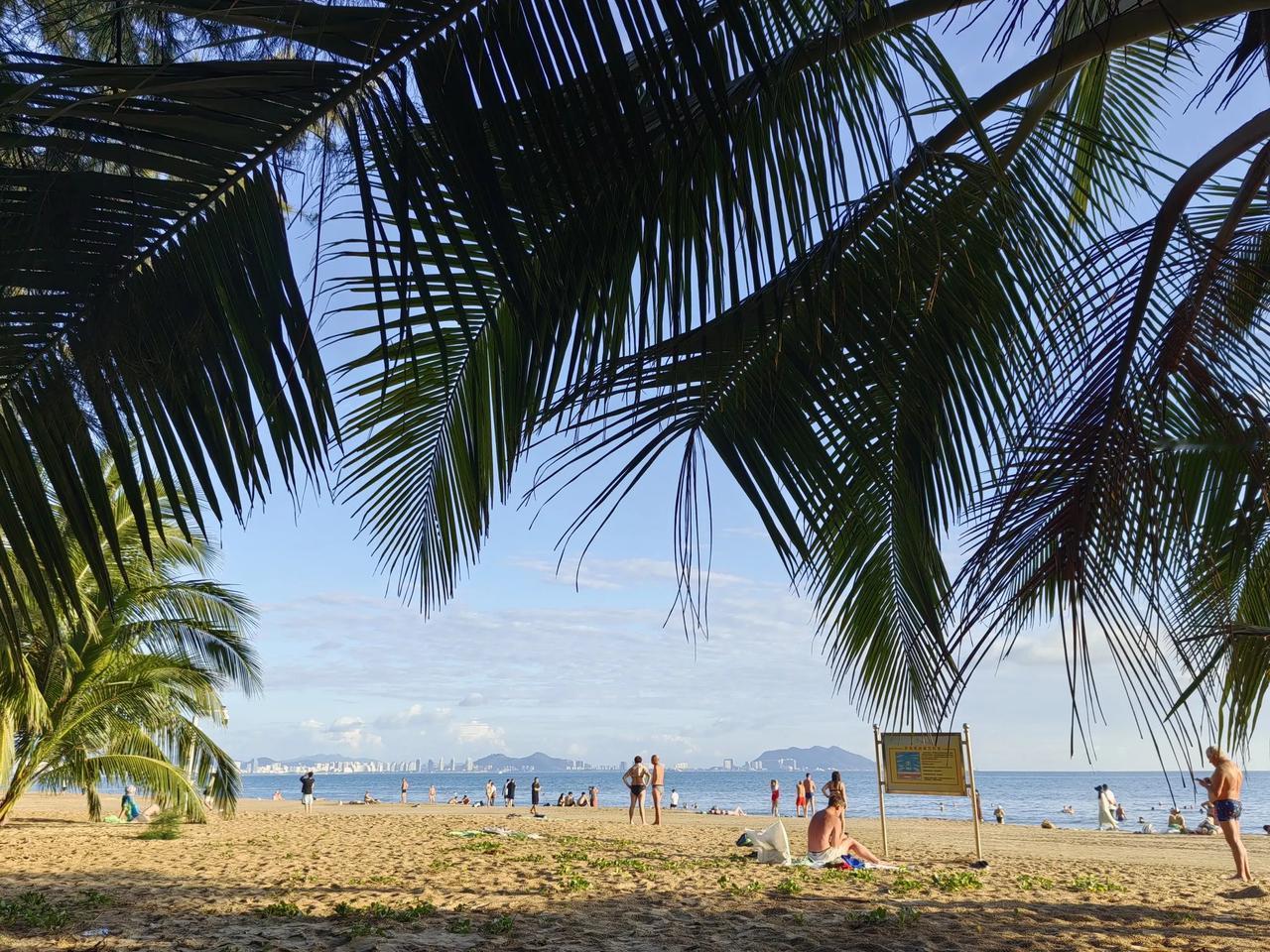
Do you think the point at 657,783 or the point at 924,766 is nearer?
the point at 924,766

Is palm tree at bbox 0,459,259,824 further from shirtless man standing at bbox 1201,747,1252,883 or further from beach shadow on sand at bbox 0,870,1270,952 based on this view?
shirtless man standing at bbox 1201,747,1252,883

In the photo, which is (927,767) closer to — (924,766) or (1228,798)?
(924,766)

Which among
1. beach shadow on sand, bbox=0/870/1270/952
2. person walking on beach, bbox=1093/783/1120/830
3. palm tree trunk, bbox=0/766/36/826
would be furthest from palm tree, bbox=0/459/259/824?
person walking on beach, bbox=1093/783/1120/830

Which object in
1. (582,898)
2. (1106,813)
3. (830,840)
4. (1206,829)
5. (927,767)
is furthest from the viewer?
(1106,813)

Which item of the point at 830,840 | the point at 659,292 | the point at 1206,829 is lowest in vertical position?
the point at 1206,829

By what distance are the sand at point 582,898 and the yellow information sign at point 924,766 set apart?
851 millimetres

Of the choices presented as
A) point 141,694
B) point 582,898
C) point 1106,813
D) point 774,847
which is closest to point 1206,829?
point 1106,813

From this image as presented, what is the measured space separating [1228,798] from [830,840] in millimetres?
3664

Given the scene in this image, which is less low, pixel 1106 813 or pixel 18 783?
pixel 18 783

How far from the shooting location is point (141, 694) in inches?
532

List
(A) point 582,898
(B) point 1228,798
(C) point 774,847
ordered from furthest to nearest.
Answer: (C) point 774,847, (B) point 1228,798, (A) point 582,898

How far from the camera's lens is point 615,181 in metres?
1.82

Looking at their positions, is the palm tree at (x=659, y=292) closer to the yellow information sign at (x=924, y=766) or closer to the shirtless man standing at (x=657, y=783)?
the yellow information sign at (x=924, y=766)

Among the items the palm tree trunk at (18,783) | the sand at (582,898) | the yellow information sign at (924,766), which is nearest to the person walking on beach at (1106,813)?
the sand at (582,898)
